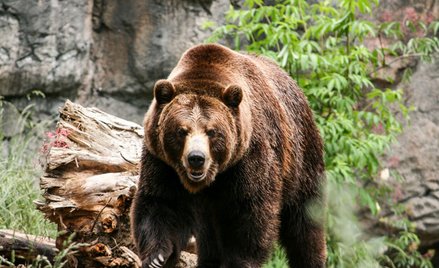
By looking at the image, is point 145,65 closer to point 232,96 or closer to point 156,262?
point 232,96

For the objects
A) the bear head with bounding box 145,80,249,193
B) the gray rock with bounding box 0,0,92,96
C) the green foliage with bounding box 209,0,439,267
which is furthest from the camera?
the gray rock with bounding box 0,0,92,96

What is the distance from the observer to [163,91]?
4.54 meters

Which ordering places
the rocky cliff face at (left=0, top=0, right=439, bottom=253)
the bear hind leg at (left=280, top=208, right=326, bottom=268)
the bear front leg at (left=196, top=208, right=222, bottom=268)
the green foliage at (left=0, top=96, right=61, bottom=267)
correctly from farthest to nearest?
1. the rocky cliff face at (left=0, top=0, right=439, bottom=253)
2. the green foliage at (left=0, top=96, right=61, bottom=267)
3. the bear hind leg at (left=280, top=208, right=326, bottom=268)
4. the bear front leg at (left=196, top=208, right=222, bottom=268)

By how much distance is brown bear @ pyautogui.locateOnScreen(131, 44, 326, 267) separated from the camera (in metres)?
4.48

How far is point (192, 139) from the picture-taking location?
4348 mm

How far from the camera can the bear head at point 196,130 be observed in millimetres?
4379

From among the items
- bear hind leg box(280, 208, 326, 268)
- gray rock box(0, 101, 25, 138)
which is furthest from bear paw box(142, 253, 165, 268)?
gray rock box(0, 101, 25, 138)

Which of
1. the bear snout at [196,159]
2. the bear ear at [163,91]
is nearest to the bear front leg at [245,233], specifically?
the bear snout at [196,159]

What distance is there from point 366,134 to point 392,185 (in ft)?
6.30

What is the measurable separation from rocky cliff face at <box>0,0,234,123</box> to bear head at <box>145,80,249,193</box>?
15.8 feet

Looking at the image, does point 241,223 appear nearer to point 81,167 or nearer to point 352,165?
point 81,167

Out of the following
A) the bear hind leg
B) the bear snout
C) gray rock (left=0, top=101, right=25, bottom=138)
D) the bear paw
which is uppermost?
the bear snout

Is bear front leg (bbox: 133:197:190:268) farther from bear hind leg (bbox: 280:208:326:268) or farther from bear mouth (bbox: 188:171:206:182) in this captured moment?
bear hind leg (bbox: 280:208:326:268)

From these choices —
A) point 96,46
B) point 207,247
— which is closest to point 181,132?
point 207,247
